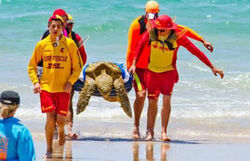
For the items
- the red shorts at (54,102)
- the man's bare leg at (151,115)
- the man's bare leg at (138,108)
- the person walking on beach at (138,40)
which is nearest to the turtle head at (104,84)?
the person walking on beach at (138,40)

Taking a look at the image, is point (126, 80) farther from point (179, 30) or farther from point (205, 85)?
point (205, 85)

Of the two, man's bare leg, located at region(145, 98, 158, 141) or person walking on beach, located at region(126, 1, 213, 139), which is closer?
person walking on beach, located at region(126, 1, 213, 139)

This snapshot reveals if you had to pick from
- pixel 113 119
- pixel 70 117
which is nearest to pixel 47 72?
pixel 70 117

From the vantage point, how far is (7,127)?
5262mm

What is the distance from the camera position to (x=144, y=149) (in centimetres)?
921

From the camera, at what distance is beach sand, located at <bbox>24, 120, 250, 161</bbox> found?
8648 millimetres

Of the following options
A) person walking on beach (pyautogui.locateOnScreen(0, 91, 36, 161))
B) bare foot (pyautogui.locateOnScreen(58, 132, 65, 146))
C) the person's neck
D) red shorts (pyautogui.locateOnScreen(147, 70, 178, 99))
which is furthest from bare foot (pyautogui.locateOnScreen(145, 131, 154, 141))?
person walking on beach (pyautogui.locateOnScreen(0, 91, 36, 161))

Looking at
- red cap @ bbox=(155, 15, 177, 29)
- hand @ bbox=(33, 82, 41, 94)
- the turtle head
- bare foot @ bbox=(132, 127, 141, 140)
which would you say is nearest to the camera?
hand @ bbox=(33, 82, 41, 94)

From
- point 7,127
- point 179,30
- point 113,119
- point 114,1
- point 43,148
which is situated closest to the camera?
point 7,127

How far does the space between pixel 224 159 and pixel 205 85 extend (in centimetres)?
751

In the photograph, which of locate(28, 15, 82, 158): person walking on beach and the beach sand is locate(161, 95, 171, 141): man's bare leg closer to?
the beach sand

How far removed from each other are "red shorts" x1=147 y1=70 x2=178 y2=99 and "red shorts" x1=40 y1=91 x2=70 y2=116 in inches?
71.5

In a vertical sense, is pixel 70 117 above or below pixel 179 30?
below

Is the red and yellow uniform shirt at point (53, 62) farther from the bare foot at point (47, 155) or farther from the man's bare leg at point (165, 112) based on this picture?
the man's bare leg at point (165, 112)
